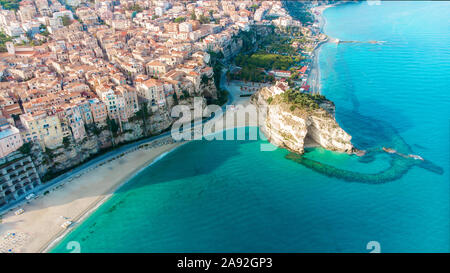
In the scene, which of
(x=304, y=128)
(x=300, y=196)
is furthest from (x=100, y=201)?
(x=304, y=128)

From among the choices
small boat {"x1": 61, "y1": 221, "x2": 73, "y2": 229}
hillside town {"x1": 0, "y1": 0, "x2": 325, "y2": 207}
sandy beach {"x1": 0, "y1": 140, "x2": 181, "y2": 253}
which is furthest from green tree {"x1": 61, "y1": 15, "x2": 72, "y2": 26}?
small boat {"x1": 61, "y1": 221, "x2": 73, "y2": 229}

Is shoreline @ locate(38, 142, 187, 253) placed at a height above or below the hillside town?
below

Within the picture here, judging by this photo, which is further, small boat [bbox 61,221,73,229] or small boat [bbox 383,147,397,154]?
small boat [bbox 383,147,397,154]

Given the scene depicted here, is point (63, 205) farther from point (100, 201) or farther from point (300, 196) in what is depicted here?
point (300, 196)

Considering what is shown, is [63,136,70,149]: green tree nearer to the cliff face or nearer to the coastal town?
the coastal town

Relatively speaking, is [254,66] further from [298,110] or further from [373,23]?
[373,23]
